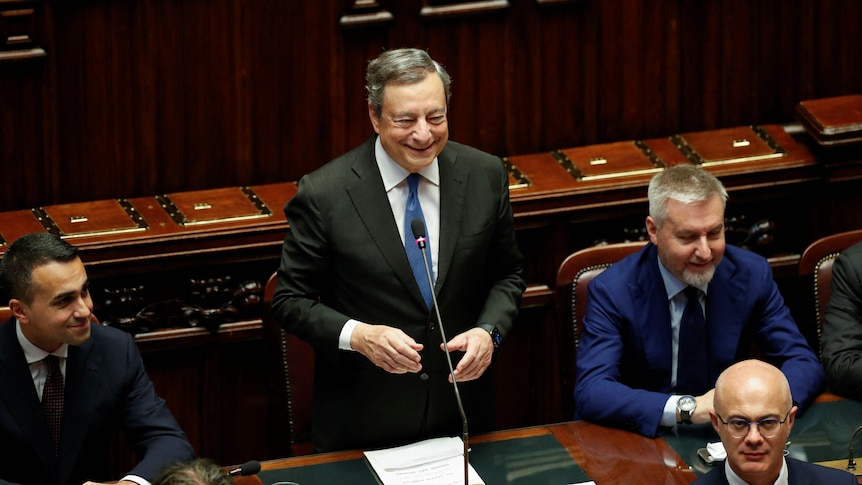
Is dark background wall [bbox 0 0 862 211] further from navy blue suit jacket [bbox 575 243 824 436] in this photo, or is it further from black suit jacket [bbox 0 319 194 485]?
navy blue suit jacket [bbox 575 243 824 436]

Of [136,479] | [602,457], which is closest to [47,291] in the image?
[136,479]

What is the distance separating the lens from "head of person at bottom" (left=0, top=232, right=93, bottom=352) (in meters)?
3.65

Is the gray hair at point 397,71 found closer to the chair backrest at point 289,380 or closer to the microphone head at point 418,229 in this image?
the microphone head at point 418,229

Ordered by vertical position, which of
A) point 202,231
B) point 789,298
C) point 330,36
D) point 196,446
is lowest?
point 196,446

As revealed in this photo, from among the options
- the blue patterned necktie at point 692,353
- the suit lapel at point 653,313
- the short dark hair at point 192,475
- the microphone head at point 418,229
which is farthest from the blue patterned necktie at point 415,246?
the short dark hair at point 192,475

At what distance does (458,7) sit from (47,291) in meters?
2.09

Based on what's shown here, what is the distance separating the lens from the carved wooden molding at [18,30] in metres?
4.70

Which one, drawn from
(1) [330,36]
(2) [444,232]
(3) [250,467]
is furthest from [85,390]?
(1) [330,36]

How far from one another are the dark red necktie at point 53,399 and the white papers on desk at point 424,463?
78cm

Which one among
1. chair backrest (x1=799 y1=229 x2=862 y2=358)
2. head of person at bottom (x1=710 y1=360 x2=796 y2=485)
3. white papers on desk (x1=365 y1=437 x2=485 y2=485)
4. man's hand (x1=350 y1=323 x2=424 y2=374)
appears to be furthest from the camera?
chair backrest (x1=799 y1=229 x2=862 y2=358)

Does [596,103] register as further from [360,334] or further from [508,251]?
[360,334]

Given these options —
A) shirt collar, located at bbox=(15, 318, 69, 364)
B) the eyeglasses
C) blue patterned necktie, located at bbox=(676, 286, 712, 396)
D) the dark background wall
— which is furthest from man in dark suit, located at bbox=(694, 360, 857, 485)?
the dark background wall

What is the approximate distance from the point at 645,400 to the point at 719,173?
5.10ft

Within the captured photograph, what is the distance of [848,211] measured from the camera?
535 centimetres
